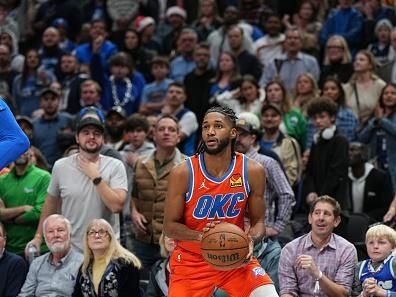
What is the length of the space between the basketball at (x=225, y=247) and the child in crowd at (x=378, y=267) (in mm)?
1440

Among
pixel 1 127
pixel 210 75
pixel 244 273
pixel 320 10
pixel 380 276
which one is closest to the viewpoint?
pixel 1 127

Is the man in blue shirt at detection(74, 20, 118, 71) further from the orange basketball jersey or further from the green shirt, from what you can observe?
the orange basketball jersey

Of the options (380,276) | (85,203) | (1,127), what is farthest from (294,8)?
(1,127)

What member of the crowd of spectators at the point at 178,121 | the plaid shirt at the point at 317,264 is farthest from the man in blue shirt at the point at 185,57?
the plaid shirt at the point at 317,264

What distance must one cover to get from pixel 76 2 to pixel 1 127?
1218 cm

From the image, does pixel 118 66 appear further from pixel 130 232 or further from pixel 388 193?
pixel 388 193

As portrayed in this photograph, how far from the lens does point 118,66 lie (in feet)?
45.8

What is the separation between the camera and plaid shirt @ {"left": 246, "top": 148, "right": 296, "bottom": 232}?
9375 millimetres

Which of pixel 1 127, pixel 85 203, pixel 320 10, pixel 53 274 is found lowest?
pixel 53 274

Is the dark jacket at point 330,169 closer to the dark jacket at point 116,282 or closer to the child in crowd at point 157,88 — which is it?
the dark jacket at point 116,282

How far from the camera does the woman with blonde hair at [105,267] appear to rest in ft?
29.4

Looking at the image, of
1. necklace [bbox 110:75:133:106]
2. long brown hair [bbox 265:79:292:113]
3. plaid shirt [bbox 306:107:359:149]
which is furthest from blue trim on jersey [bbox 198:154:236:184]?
necklace [bbox 110:75:133:106]

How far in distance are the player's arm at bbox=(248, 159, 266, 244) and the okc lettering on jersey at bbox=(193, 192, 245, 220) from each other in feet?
0.36

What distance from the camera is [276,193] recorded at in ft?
31.1
